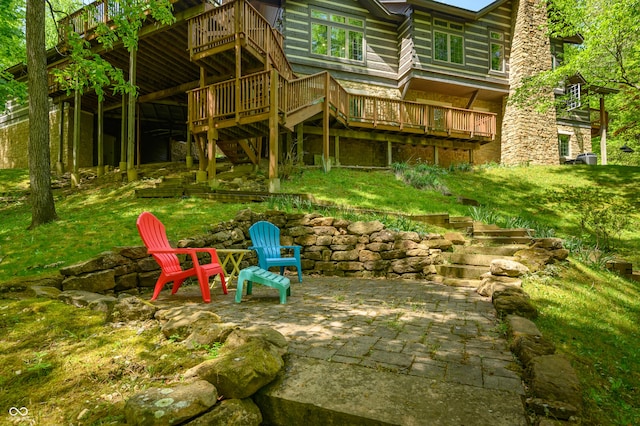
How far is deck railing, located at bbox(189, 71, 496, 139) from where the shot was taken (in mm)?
8586

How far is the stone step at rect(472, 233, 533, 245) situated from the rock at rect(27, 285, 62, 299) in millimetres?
6296

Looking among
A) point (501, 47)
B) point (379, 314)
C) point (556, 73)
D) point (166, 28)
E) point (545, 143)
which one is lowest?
point (379, 314)

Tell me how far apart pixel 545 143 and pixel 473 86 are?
4506 mm

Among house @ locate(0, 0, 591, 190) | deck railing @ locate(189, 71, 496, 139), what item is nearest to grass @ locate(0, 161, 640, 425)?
deck railing @ locate(189, 71, 496, 139)

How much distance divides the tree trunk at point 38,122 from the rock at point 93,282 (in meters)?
3.49

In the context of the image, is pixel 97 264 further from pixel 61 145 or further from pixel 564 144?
pixel 564 144

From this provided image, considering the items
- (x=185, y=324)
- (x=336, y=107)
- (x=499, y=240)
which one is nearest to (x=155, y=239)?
(x=185, y=324)

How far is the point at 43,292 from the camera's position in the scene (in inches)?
133

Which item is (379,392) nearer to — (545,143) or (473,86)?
(473,86)

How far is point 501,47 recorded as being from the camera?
16.3m

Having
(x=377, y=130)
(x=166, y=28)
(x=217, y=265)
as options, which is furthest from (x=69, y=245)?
(x=377, y=130)

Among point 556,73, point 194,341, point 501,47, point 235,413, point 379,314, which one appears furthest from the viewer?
point 501,47

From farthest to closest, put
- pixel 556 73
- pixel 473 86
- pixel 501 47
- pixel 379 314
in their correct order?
pixel 501 47
pixel 473 86
pixel 556 73
pixel 379 314

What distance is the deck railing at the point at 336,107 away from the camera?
8.59 metres
